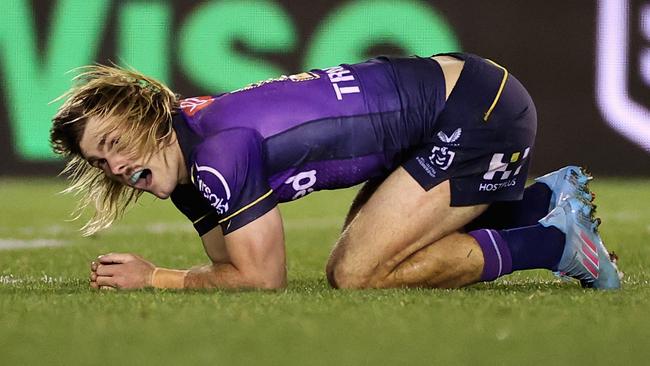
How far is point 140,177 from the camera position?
4.95m

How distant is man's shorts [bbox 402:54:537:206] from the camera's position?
520cm

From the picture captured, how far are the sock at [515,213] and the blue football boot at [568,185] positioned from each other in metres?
0.04

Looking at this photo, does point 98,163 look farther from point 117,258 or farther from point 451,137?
point 451,137

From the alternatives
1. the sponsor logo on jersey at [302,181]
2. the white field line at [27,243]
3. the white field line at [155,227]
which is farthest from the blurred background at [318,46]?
the sponsor logo on jersey at [302,181]

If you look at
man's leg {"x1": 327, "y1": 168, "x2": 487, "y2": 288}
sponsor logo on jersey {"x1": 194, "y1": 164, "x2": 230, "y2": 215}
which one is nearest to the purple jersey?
sponsor logo on jersey {"x1": 194, "y1": 164, "x2": 230, "y2": 215}

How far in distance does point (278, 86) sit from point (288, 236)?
130 inches

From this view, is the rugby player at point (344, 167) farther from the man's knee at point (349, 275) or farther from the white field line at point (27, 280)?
the white field line at point (27, 280)

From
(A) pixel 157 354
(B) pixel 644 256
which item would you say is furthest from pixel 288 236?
(A) pixel 157 354

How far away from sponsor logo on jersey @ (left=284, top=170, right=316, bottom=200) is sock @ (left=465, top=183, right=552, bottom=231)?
88 cm

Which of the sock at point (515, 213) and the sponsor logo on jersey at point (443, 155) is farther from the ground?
the sponsor logo on jersey at point (443, 155)

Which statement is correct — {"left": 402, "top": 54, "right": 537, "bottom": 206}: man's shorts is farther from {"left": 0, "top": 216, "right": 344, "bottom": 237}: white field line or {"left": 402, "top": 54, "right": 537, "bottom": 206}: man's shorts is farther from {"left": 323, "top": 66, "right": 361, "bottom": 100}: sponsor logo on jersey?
{"left": 0, "top": 216, "right": 344, "bottom": 237}: white field line

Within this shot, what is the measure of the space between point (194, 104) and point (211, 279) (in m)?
0.68

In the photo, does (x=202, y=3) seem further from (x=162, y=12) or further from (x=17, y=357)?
(x=17, y=357)

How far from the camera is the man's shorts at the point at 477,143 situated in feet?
17.0
